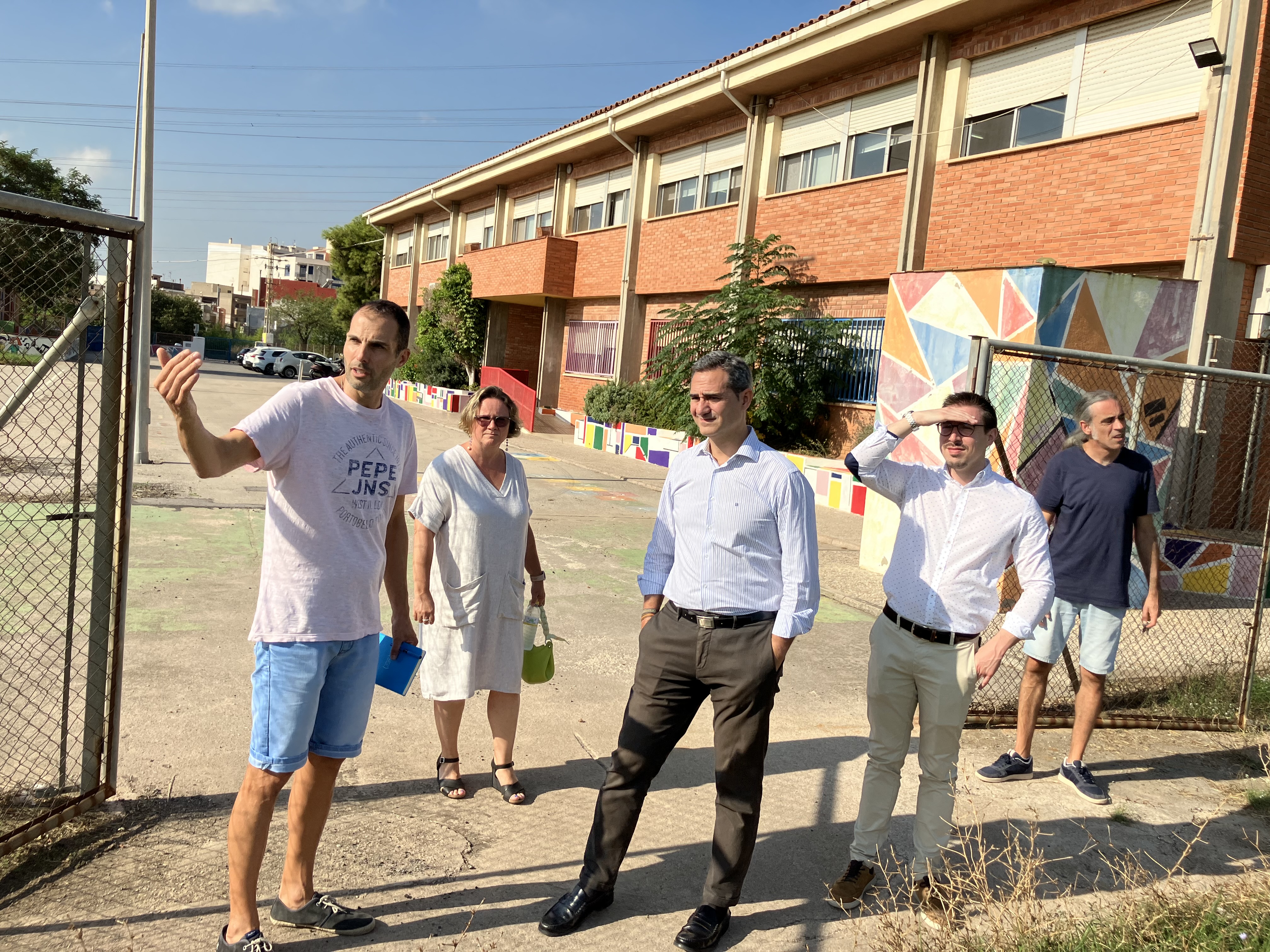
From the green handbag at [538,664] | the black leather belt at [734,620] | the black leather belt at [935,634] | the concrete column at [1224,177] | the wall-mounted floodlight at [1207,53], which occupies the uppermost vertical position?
the wall-mounted floodlight at [1207,53]

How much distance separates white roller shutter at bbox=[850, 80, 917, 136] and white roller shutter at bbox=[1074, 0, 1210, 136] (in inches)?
114

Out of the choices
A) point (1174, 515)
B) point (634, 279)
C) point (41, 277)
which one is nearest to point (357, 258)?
point (634, 279)

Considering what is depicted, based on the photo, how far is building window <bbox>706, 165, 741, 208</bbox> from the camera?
19000 mm

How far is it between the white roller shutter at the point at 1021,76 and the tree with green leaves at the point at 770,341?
3.87 meters

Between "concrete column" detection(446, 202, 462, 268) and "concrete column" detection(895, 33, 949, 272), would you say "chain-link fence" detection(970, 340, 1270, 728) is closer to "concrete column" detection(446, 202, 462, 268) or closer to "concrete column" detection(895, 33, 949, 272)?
"concrete column" detection(895, 33, 949, 272)

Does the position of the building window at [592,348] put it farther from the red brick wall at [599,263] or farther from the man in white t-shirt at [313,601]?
the man in white t-shirt at [313,601]

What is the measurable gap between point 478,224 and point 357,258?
16592mm

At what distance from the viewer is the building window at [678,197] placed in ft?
66.8

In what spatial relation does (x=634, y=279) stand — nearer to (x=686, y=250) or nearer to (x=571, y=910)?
(x=686, y=250)

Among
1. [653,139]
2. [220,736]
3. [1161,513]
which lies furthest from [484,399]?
[653,139]

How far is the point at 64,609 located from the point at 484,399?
13.0ft

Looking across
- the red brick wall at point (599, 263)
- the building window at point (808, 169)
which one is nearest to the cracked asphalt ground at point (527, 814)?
the building window at point (808, 169)

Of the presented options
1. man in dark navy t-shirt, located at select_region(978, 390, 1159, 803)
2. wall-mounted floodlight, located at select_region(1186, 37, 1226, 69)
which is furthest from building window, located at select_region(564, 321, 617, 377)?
man in dark navy t-shirt, located at select_region(978, 390, 1159, 803)

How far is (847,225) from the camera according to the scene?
51.5 ft
